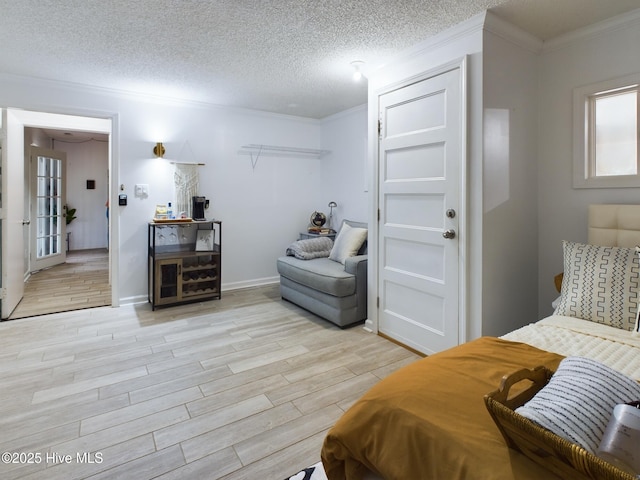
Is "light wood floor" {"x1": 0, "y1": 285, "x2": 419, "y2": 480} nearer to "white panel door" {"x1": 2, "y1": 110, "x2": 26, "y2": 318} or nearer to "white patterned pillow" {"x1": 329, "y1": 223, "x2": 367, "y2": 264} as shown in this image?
"white panel door" {"x1": 2, "y1": 110, "x2": 26, "y2": 318}

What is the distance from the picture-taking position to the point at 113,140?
393 centimetres

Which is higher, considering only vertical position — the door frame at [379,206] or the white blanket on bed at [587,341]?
the door frame at [379,206]

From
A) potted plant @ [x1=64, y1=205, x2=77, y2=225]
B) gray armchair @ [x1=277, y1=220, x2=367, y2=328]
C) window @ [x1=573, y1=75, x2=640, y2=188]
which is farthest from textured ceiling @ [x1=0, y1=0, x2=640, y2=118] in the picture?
potted plant @ [x1=64, y1=205, x2=77, y2=225]

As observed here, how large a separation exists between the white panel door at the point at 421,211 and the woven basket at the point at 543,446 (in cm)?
168

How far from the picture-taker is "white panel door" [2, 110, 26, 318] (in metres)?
3.44

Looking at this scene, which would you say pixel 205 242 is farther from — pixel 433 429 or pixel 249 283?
pixel 433 429

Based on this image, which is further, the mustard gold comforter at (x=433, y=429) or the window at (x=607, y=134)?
the window at (x=607, y=134)

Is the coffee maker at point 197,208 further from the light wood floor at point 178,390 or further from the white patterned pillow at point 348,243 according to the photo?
the white patterned pillow at point 348,243

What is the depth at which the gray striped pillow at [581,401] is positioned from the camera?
773 millimetres

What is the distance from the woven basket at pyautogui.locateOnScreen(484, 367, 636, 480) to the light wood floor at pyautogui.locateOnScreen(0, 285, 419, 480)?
1093 millimetres

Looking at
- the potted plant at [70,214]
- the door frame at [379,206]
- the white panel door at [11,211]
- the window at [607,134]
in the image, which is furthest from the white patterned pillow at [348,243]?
the potted plant at [70,214]

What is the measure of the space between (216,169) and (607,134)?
397 centimetres

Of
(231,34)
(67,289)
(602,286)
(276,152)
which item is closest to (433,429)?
(602,286)

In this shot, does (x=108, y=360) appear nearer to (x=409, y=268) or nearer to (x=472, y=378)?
(x=409, y=268)
